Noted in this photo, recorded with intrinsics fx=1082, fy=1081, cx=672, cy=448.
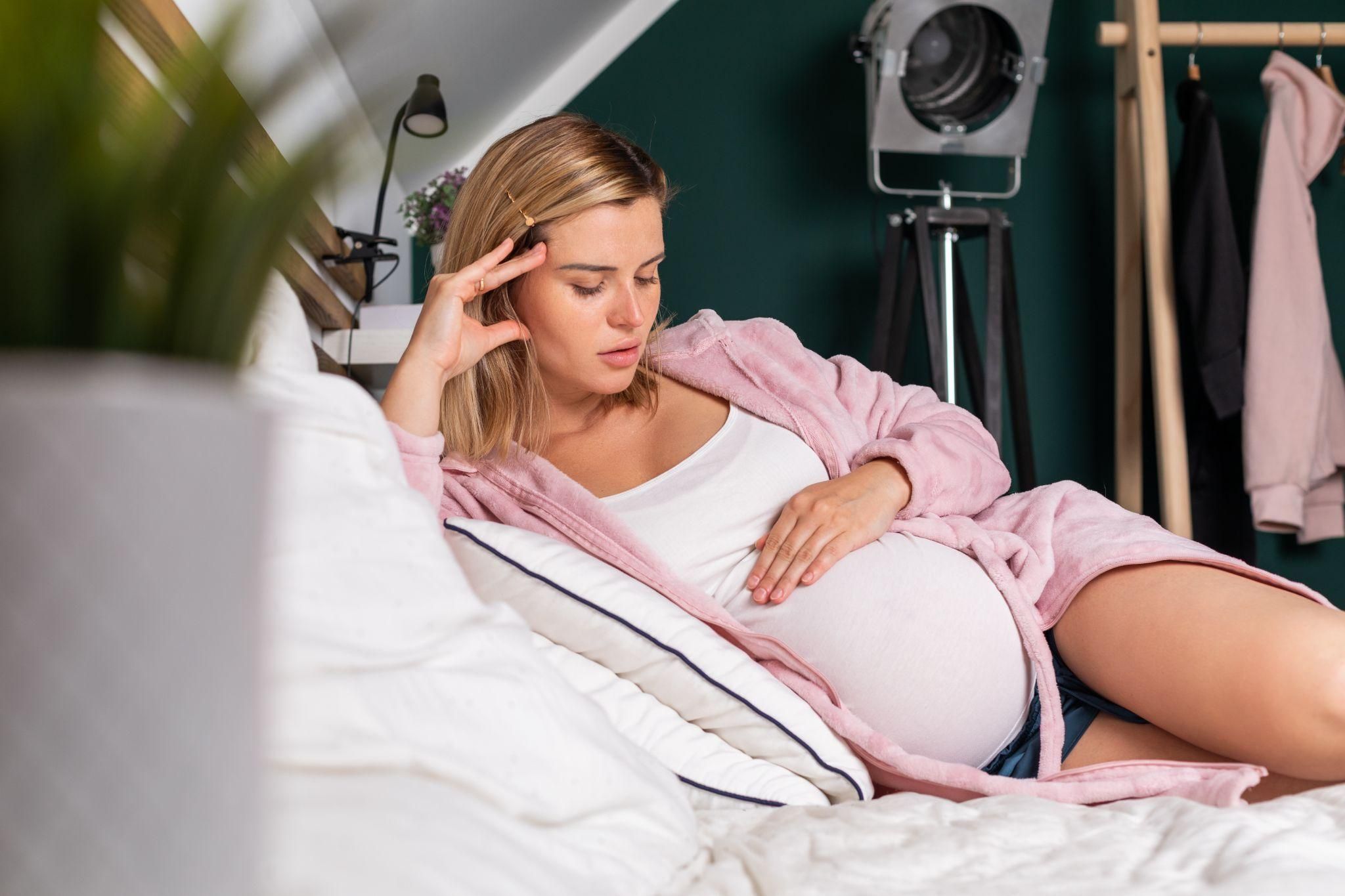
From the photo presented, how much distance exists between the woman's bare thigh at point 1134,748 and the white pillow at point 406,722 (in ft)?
2.24

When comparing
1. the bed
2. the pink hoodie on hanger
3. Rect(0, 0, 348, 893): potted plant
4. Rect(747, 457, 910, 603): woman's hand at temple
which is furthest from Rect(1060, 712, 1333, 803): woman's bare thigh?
the pink hoodie on hanger

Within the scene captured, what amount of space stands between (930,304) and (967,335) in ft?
0.49

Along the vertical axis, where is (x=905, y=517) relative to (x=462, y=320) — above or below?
below

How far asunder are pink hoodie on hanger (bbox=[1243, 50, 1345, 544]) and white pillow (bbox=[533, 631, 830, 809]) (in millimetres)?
1857

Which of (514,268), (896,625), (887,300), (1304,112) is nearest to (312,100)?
(514,268)

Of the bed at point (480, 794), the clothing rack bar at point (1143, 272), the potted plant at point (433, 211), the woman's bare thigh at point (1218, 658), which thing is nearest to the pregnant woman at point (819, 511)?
the woman's bare thigh at point (1218, 658)

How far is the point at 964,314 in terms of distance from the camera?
2.62 metres

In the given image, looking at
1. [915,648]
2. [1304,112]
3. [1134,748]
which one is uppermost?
[1304,112]

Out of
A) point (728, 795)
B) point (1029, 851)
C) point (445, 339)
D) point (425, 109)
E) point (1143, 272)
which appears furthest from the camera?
point (1143, 272)

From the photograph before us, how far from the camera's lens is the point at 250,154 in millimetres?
284

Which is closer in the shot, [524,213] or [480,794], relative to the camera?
[480,794]

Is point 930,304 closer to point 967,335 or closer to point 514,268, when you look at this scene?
point 967,335

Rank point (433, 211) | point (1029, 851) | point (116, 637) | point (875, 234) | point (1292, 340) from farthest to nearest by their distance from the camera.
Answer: point (875, 234) < point (1292, 340) < point (433, 211) < point (1029, 851) < point (116, 637)

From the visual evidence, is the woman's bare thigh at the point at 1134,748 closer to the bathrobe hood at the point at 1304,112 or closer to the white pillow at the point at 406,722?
the white pillow at the point at 406,722
